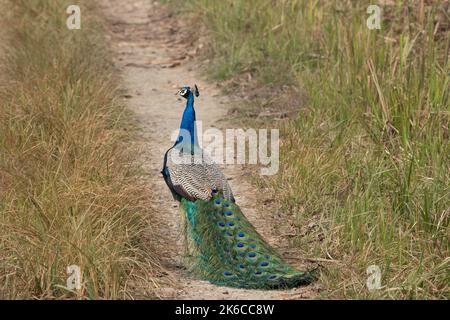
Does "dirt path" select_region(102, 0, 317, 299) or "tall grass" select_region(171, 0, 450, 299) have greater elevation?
"tall grass" select_region(171, 0, 450, 299)

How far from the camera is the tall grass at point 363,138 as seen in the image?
4.74 meters

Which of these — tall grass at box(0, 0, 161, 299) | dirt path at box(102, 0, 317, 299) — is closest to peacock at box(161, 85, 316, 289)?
dirt path at box(102, 0, 317, 299)

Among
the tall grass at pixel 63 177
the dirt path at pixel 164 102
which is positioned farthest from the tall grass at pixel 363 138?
the tall grass at pixel 63 177

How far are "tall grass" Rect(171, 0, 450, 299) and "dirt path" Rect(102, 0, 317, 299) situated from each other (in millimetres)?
315

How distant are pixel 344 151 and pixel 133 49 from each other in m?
4.70

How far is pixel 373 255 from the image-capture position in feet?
15.7

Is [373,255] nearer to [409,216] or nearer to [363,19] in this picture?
[409,216]

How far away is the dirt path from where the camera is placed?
4.71m

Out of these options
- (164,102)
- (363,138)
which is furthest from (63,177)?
(164,102)

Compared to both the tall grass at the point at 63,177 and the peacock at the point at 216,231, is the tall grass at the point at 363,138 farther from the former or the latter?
the tall grass at the point at 63,177

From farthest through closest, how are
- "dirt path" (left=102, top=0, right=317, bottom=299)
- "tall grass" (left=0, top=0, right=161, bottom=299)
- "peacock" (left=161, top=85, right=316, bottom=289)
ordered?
"dirt path" (left=102, top=0, right=317, bottom=299), "peacock" (left=161, top=85, right=316, bottom=289), "tall grass" (left=0, top=0, right=161, bottom=299)

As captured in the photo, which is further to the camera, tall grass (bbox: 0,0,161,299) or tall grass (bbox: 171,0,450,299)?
tall grass (bbox: 171,0,450,299)

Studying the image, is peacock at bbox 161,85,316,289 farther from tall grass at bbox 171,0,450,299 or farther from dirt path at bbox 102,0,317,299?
tall grass at bbox 171,0,450,299

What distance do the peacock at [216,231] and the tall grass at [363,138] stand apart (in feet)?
1.09
